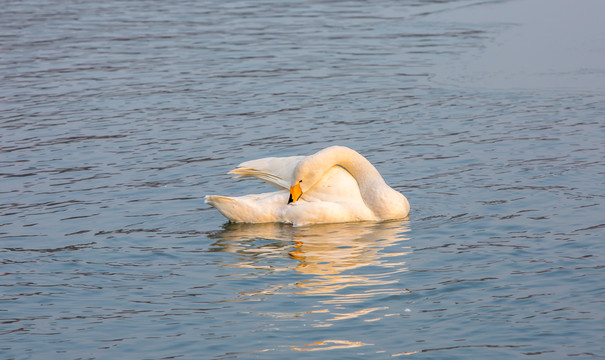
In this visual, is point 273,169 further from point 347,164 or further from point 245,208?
point 347,164

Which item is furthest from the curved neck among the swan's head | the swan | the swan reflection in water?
the swan reflection in water

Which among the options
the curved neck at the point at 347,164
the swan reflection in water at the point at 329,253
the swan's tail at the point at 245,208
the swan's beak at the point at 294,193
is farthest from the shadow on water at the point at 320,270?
the curved neck at the point at 347,164

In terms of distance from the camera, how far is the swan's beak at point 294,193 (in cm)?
1145

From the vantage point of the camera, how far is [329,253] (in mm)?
10211

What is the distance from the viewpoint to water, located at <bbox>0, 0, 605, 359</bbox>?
8000 millimetres

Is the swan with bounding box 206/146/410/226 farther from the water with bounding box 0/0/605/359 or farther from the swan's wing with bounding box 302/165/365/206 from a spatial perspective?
the water with bounding box 0/0/605/359

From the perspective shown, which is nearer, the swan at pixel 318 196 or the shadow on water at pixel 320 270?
the shadow on water at pixel 320 270

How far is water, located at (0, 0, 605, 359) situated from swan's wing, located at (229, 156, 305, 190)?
75 cm

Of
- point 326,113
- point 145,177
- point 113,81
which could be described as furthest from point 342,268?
point 113,81

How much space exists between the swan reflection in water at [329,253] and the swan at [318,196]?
0.11m

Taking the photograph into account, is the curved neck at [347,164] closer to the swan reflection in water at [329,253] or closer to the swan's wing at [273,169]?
the swan's wing at [273,169]

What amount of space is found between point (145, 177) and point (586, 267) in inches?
256

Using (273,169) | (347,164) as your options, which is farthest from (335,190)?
(273,169)

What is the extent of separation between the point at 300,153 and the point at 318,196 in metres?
2.49
